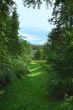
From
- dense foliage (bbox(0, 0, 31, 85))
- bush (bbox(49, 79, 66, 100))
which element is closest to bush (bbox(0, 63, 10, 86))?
dense foliage (bbox(0, 0, 31, 85))

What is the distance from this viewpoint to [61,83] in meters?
17.0

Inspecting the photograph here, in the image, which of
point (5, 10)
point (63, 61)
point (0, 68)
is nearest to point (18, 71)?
point (0, 68)

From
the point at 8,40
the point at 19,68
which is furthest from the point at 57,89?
the point at 19,68

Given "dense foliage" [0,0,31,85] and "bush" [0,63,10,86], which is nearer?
"dense foliage" [0,0,31,85]

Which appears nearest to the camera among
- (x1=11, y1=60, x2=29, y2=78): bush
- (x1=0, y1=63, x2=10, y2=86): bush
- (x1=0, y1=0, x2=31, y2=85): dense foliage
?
(x1=0, y1=0, x2=31, y2=85): dense foliage

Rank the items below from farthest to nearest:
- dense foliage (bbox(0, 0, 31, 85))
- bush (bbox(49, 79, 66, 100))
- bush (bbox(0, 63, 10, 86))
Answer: bush (bbox(0, 63, 10, 86))
bush (bbox(49, 79, 66, 100))
dense foliage (bbox(0, 0, 31, 85))

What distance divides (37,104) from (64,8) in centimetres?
1018

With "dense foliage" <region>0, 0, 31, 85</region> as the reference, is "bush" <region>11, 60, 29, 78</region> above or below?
below

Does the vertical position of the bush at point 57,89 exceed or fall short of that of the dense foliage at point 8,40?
it falls short

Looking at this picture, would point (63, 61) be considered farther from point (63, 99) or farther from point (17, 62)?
point (17, 62)

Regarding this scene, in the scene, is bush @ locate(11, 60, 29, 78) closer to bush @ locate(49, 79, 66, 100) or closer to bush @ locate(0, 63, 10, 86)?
bush @ locate(0, 63, 10, 86)

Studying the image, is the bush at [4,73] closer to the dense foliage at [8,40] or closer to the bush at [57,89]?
the dense foliage at [8,40]

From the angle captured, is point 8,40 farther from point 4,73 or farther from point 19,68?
point 19,68

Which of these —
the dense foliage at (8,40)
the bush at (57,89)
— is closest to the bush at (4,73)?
the dense foliage at (8,40)
